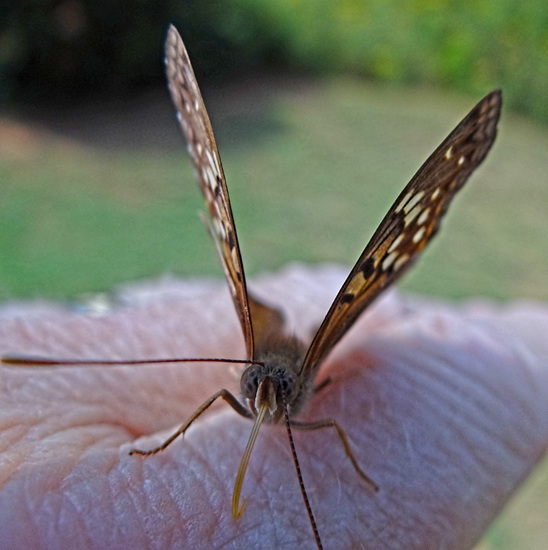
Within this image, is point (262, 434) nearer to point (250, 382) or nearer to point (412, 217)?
point (250, 382)

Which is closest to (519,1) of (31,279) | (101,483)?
(31,279)

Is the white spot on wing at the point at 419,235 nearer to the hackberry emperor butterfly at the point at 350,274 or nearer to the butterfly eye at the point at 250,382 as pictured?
the hackberry emperor butterfly at the point at 350,274

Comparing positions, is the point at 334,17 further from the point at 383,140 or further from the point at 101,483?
the point at 101,483

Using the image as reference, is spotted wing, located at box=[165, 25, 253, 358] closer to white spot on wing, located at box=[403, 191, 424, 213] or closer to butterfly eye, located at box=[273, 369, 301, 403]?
butterfly eye, located at box=[273, 369, 301, 403]

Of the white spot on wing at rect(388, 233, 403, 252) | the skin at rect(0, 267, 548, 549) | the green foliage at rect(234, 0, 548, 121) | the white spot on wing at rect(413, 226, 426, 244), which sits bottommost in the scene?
the skin at rect(0, 267, 548, 549)

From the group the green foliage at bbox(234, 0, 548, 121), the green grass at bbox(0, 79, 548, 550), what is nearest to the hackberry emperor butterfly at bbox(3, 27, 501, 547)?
the green grass at bbox(0, 79, 548, 550)

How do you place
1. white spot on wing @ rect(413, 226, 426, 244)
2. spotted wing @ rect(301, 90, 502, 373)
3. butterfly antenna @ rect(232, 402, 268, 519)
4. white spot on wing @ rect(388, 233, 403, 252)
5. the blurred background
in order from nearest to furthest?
butterfly antenna @ rect(232, 402, 268, 519) < spotted wing @ rect(301, 90, 502, 373) < white spot on wing @ rect(388, 233, 403, 252) < white spot on wing @ rect(413, 226, 426, 244) < the blurred background
